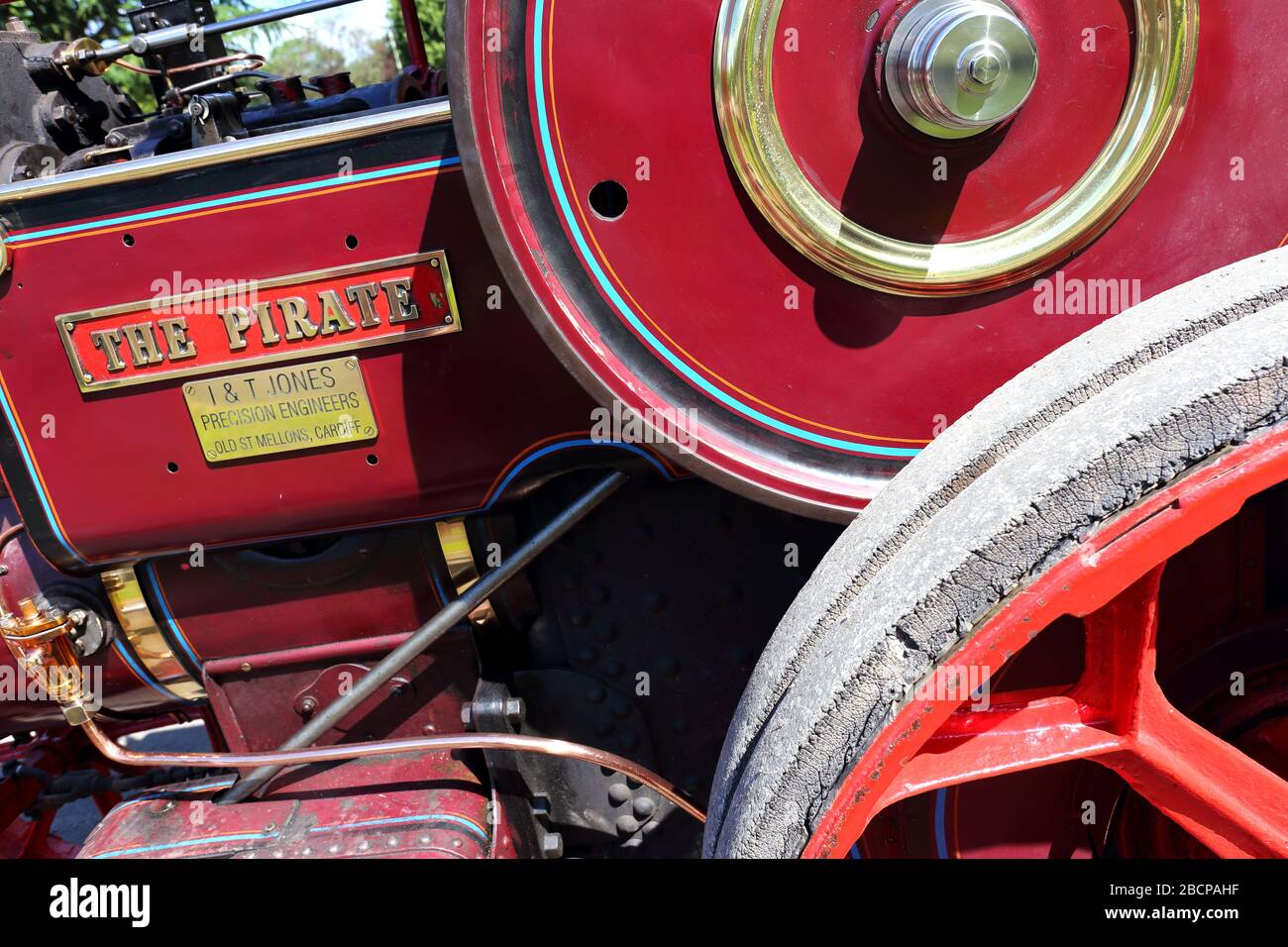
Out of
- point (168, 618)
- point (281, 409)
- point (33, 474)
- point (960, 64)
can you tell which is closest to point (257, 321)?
point (281, 409)

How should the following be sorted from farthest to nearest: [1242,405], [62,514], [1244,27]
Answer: [62,514] → [1244,27] → [1242,405]

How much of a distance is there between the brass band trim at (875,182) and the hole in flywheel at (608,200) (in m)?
0.13

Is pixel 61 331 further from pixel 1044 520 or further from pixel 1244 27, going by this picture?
pixel 1244 27

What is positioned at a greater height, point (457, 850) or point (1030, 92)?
point (1030, 92)

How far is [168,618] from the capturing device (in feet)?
4.98

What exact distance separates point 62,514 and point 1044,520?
52.8 inches

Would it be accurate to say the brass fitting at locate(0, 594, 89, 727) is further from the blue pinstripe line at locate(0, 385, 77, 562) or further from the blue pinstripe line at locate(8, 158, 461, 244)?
the blue pinstripe line at locate(8, 158, 461, 244)

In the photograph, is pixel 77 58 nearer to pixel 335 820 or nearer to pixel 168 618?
pixel 168 618

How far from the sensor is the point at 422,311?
1243 millimetres

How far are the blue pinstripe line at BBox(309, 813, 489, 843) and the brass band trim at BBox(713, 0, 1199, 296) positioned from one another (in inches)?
36.6

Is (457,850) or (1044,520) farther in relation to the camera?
(457,850)

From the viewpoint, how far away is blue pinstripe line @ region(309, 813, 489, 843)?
1364mm
